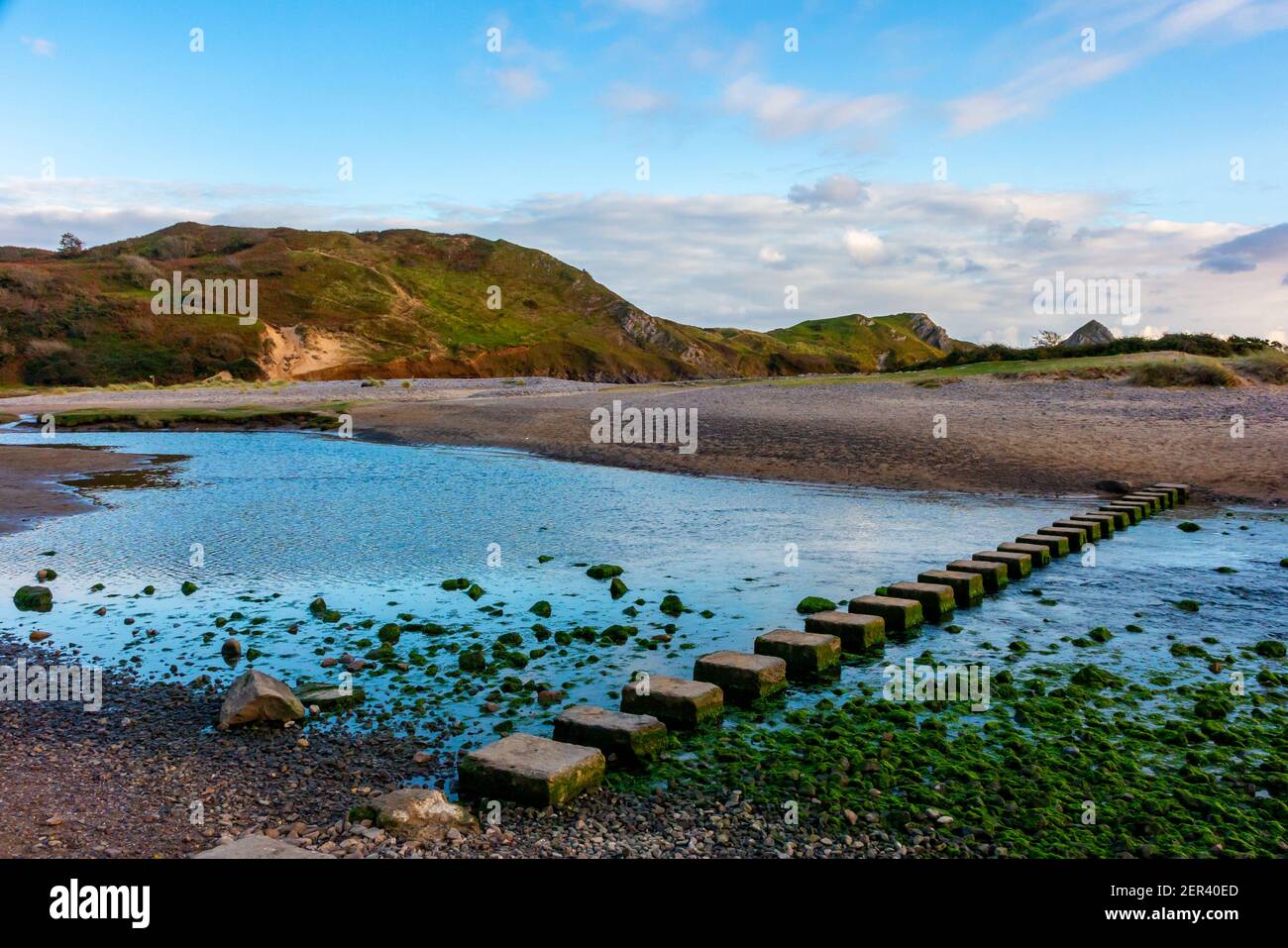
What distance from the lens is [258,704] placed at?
8086 millimetres

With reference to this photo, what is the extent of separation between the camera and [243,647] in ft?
35.5

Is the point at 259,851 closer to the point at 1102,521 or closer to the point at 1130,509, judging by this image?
the point at 1102,521

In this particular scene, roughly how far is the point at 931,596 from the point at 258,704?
833 cm

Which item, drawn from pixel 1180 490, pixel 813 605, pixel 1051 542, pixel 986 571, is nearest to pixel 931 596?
pixel 813 605

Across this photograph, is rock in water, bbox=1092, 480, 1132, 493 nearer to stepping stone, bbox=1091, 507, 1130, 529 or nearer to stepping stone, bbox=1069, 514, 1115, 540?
stepping stone, bbox=1091, 507, 1130, 529

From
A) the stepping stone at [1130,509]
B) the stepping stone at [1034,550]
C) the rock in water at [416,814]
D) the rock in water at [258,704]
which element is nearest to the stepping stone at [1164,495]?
the stepping stone at [1130,509]

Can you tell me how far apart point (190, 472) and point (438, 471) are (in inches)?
319

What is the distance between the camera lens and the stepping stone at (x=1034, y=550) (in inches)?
611

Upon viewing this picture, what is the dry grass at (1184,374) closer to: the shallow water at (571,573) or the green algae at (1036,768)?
the shallow water at (571,573)

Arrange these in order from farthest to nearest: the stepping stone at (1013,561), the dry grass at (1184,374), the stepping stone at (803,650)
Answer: the dry grass at (1184,374)
the stepping stone at (1013,561)
the stepping stone at (803,650)

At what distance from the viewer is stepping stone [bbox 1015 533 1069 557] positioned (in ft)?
53.8

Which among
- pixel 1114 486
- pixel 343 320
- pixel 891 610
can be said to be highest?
pixel 343 320

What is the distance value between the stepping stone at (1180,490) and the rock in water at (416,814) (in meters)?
22.9

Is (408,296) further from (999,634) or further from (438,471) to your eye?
(999,634)
